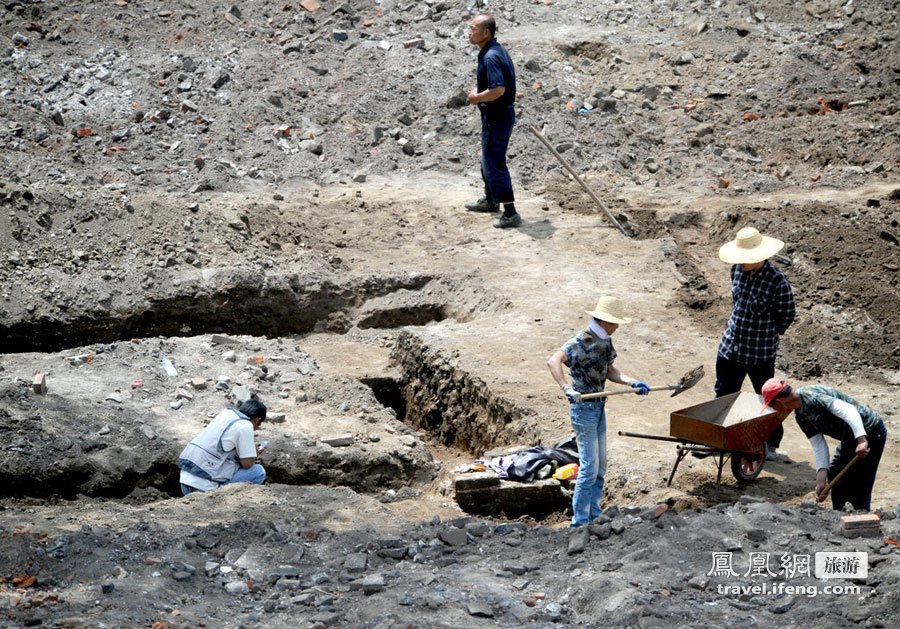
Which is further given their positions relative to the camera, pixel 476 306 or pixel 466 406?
pixel 476 306

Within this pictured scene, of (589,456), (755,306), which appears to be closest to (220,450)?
(589,456)

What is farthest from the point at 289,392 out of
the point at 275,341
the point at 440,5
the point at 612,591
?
the point at 440,5

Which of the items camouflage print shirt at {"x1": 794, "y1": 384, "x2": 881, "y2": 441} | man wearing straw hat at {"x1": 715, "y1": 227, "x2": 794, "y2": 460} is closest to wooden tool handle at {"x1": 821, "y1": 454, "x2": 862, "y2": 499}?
camouflage print shirt at {"x1": 794, "y1": 384, "x2": 881, "y2": 441}

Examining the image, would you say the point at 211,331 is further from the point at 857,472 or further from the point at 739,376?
the point at 857,472

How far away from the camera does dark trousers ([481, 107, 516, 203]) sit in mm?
12469

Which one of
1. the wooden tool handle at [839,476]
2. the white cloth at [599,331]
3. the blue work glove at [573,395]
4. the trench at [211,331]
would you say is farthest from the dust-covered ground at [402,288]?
the white cloth at [599,331]

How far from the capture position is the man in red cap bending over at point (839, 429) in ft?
20.7

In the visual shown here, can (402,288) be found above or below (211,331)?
above

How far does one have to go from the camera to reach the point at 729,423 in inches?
293

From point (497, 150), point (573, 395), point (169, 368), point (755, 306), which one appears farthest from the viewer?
point (497, 150)

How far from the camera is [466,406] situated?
9.95 metres

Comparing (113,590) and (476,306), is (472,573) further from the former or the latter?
(476,306)

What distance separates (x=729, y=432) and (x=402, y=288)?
5976mm

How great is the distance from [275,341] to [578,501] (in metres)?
4.91
